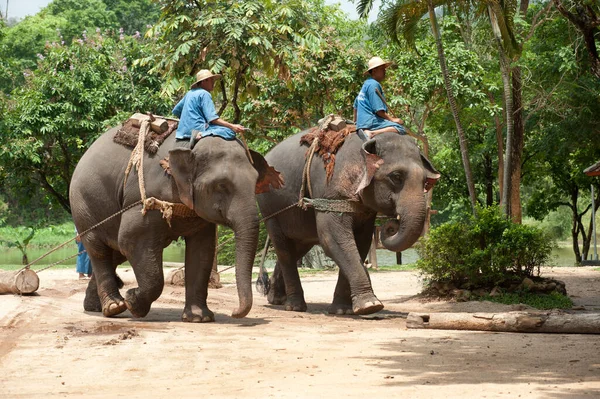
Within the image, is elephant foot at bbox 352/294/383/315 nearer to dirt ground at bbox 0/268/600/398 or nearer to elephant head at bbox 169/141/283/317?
dirt ground at bbox 0/268/600/398

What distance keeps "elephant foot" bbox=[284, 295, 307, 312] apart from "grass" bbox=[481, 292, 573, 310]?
275 cm

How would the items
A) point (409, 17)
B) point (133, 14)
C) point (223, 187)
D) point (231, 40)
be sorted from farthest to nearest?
point (133, 14) → point (409, 17) → point (231, 40) → point (223, 187)

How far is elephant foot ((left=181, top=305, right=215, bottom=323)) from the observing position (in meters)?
11.1

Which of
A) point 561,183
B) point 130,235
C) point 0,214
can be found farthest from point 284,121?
point 0,214

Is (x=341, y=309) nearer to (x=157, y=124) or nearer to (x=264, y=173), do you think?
(x=264, y=173)

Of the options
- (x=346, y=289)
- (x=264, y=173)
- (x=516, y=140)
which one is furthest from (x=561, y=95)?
(x=264, y=173)

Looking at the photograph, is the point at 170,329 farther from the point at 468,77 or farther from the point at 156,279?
the point at 468,77

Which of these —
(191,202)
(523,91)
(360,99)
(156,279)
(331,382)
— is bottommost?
(331,382)

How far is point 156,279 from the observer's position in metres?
11.0

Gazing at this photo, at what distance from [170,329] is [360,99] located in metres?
3.95

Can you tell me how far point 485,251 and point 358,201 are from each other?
2923mm

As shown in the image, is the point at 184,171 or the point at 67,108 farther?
the point at 67,108

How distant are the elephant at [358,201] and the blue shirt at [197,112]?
1947mm

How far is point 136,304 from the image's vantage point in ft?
36.8
